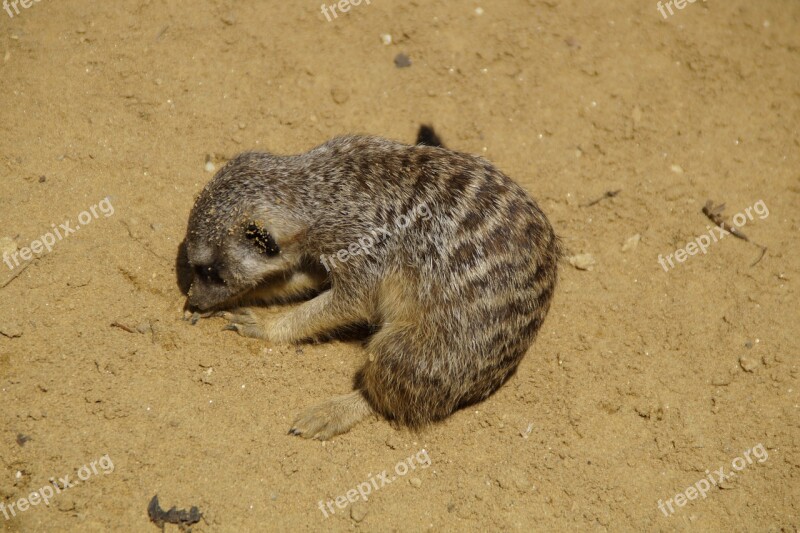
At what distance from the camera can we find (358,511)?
3730 mm

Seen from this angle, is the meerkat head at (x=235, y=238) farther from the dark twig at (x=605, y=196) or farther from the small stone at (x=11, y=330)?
the dark twig at (x=605, y=196)

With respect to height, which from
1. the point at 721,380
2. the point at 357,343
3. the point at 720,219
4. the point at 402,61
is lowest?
the point at 721,380

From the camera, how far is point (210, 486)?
3.71 m

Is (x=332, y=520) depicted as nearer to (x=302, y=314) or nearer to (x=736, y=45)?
(x=302, y=314)

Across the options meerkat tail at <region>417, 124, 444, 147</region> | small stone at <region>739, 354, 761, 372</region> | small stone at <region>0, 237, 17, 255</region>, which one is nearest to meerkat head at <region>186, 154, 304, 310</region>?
small stone at <region>0, 237, 17, 255</region>

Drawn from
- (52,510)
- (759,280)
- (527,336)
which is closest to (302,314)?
(527,336)

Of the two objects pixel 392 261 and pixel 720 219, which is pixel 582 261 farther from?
pixel 392 261

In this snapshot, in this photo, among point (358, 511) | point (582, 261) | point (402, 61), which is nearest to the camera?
point (358, 511)

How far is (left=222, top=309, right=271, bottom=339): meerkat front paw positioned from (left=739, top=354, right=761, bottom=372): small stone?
3.09m

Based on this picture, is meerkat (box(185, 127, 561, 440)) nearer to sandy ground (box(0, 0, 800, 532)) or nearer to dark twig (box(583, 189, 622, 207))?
sandy ground (box(0, 0, 800, 532))

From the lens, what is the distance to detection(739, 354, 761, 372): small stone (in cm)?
433

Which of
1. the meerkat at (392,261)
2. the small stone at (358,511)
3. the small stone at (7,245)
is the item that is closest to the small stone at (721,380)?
the meerkat at (392,261)

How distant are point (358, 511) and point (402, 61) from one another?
10.8 feet

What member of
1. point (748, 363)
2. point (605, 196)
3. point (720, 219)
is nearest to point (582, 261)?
point (605, 196)
